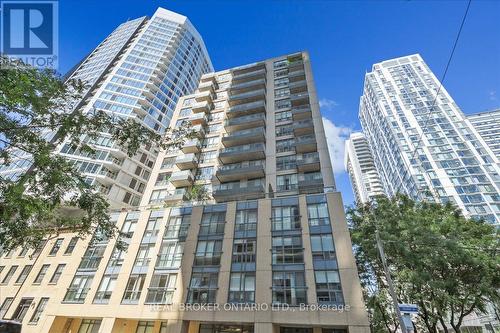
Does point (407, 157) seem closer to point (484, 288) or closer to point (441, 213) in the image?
point (441, 213)

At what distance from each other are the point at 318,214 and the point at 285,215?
3256 millimetres

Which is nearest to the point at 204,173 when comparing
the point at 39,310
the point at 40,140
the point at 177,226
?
the point at 177,226

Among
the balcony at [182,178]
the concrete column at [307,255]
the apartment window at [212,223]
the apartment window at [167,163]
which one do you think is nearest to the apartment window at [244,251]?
the apartment window at [212,223]

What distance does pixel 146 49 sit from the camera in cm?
6700

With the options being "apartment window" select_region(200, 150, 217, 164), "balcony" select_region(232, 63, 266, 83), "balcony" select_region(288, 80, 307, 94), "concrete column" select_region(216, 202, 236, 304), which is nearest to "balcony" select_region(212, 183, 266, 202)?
"concrete column" select_region(216, 202, 236, 304)

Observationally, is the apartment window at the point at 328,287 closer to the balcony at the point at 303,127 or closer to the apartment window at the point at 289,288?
the apartment window at the point at 289,288

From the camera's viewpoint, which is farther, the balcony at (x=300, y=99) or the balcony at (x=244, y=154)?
the balcony at (x=300, y=99)

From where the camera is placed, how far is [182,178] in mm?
35781

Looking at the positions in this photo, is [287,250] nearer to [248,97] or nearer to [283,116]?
[283,116]

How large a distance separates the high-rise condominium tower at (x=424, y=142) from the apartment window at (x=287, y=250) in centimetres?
4264

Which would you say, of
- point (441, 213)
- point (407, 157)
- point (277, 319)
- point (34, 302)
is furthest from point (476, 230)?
point (407, 157)

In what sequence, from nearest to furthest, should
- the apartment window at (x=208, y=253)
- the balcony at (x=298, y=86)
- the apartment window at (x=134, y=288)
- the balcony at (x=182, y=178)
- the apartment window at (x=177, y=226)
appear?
the apartment window at (x=134, y=288) < the apartment window at (x=208, y=253) < the apartment window at (x=177, y=226) < the balcony at (x=182, y=178) < the balcony at (x=298, y=86)

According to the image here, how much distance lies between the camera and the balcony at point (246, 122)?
39.4 meters

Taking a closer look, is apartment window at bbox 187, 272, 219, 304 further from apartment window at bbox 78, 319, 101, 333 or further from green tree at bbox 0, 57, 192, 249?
green tree at bbox 0, 57, 192, 249
